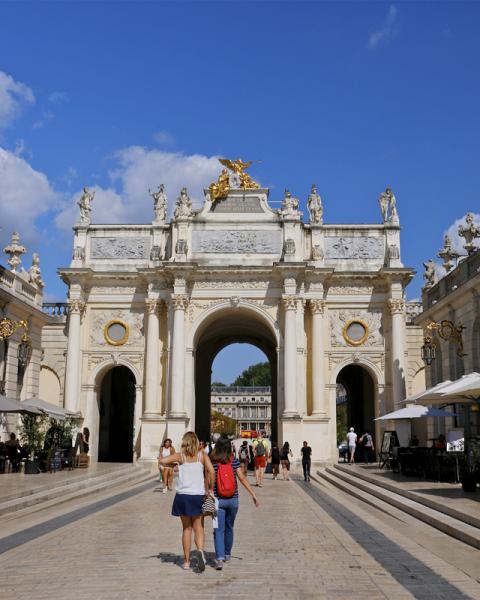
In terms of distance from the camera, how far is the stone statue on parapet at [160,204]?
37.6m

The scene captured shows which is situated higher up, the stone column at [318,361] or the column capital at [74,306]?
the column capital at [74,306]

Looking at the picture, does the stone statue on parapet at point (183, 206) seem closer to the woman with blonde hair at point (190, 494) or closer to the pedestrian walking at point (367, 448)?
the pedestrian walking at point (367, 448)

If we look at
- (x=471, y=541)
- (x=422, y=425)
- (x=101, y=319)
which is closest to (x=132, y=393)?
(x=101, y=319)

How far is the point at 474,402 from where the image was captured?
59.7 ft

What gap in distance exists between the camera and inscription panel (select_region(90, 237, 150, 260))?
123 feet

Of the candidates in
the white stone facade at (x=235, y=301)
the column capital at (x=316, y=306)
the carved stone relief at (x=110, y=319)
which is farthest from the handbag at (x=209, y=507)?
the carved stone relief at (x=110, y=319)

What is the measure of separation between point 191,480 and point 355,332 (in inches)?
1135

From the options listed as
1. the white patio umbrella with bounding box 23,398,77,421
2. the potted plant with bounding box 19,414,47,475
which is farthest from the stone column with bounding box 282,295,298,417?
the potted plant with bounding box 19,414,47,475

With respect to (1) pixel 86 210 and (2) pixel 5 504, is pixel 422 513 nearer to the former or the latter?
(2) pixel 5 504

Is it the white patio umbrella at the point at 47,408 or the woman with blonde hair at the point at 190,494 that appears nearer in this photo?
the woman with blonde hair at the point at 190,494

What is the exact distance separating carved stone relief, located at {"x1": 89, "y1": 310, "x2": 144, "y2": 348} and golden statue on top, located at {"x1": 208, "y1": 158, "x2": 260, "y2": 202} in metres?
8.04

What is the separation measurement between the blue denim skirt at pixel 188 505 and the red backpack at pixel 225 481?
1.11 feet

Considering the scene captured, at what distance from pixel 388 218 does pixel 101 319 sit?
56.1 feet

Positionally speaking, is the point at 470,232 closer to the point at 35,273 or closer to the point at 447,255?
the point at 447,255
